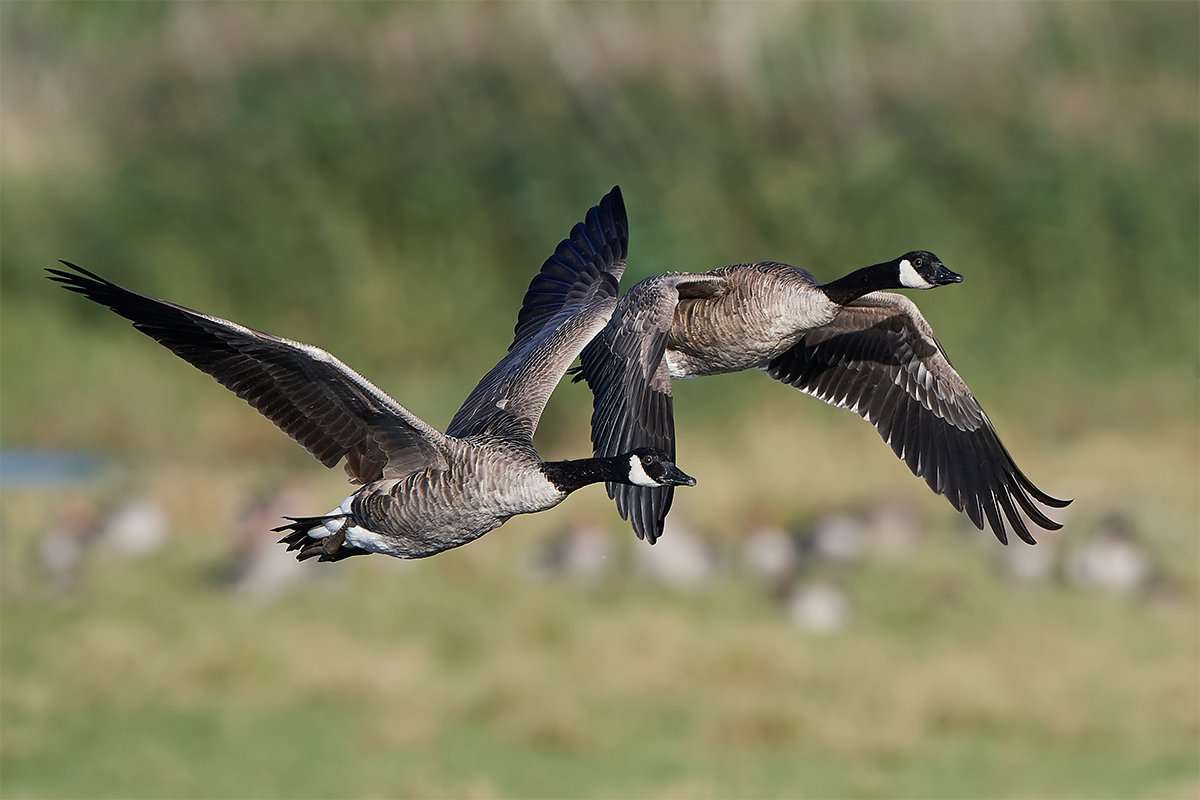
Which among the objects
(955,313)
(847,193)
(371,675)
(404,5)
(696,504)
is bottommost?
(371,675)

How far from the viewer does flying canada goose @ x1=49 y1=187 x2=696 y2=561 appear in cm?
734

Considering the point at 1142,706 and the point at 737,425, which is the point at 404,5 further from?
the point at 1142,706

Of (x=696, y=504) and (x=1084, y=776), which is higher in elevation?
(x=696, y=504)

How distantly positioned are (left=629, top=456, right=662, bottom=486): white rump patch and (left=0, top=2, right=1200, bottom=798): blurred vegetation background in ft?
40.5

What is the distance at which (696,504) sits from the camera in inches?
1021

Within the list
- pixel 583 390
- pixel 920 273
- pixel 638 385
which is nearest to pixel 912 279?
pixel 920 273

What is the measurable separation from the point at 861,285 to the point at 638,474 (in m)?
2.03

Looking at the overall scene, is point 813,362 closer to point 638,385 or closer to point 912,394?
point 912,394

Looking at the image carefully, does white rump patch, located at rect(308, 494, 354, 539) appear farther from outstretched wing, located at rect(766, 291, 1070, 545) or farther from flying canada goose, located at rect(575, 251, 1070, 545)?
outstretched wing, located at rect(766, 291, 1070, 545)

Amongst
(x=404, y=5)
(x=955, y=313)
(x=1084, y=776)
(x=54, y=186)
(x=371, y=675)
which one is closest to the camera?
(x=1084, y=776)

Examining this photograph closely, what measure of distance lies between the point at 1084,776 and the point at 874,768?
230 centimetres

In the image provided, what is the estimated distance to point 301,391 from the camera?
7.59m

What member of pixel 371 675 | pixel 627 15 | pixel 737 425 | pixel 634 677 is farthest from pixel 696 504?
pixel 627 15

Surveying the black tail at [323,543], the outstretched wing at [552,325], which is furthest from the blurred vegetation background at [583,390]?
the black tail at [323,543]
